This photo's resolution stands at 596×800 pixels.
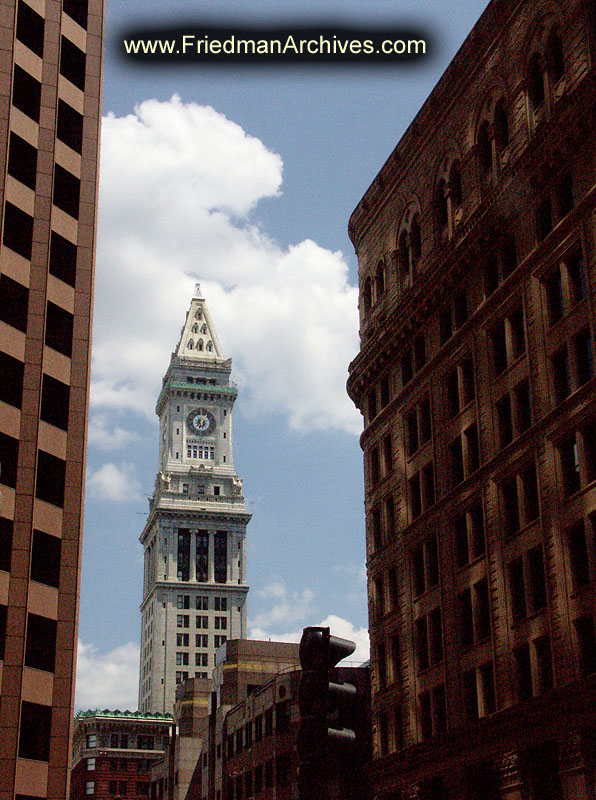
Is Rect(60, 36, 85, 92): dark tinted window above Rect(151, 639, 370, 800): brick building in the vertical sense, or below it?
above

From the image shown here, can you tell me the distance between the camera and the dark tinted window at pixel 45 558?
5538 cm

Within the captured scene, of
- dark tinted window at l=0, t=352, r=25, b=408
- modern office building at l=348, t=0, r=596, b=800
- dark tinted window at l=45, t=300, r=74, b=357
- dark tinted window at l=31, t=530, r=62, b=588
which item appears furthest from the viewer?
dark tinted window at l=45, t=300, r=74, b=357

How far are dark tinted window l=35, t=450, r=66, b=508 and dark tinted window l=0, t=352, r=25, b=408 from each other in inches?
117

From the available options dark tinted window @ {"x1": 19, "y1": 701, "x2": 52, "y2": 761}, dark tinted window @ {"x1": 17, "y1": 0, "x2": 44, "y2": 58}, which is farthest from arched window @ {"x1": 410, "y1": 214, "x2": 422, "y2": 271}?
dark tinted window @ {"x1": 19, "y1": 701, "x2": 52, "y2": 761}

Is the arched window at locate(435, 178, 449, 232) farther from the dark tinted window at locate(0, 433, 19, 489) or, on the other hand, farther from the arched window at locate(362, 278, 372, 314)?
the dark tinted window at locate(0, 433, 19, 489)

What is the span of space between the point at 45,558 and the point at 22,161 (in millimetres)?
21171

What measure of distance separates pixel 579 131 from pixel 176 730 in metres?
112

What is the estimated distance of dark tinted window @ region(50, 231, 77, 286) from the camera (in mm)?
61322

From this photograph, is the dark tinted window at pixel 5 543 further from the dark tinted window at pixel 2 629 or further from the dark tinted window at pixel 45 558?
the dark tinted window at pixel 2 629

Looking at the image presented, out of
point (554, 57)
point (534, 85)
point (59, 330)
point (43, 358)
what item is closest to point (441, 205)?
point (534, 85)

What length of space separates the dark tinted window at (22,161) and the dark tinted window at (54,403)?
10750 mm

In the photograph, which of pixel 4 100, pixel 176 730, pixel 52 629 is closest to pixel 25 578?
pixel 52 629

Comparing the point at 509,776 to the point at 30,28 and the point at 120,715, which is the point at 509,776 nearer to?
the point at 30,28

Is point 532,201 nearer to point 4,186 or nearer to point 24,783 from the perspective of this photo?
point 4,186
